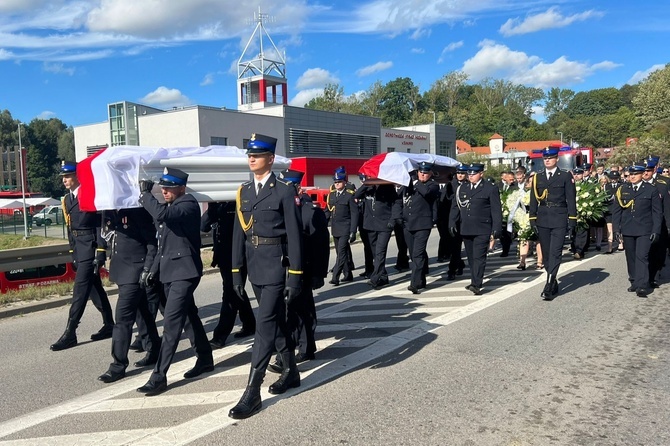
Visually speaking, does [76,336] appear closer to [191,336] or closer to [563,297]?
[191,336]

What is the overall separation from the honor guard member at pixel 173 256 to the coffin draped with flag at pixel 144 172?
1.60ft

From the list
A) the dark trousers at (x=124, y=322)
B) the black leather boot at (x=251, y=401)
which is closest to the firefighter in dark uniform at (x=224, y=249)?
the dark trousers at (x=124, y=322)

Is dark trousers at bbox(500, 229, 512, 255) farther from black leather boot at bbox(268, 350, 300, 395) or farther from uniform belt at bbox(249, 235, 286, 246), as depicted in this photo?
uniform belt at bbox(249, 235, 286, 246)

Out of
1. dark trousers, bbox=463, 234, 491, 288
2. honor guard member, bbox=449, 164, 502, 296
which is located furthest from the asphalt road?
honor guard member, bbox=449, 164, 502, 296

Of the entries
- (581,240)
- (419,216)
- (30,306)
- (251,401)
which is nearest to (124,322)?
(251,401)

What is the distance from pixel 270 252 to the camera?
4.73 meters

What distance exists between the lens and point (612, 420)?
4195 millimetres

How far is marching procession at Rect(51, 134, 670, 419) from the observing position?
15.6 feet

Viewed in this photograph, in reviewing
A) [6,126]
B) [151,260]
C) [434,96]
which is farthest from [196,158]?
[434,96]

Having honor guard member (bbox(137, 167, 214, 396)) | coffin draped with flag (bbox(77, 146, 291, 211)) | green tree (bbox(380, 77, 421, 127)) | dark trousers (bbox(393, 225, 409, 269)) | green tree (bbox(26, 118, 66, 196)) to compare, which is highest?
green tree (bbox(380, 77, 421, 127))

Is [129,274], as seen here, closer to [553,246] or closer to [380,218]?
[380,218]

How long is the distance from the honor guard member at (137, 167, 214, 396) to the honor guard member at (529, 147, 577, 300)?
5.38 metres

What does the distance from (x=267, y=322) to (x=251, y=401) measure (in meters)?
0.62

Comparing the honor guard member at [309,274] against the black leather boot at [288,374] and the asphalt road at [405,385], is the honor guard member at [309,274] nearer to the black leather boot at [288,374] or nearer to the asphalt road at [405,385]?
the asphalt road at [405,385]
